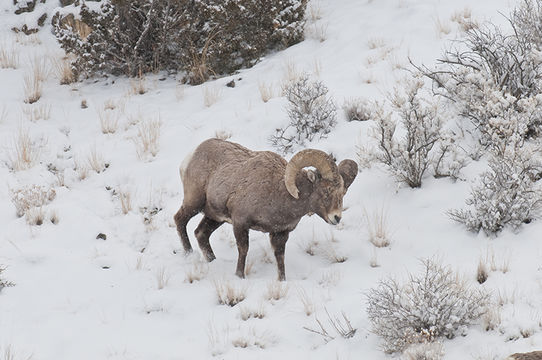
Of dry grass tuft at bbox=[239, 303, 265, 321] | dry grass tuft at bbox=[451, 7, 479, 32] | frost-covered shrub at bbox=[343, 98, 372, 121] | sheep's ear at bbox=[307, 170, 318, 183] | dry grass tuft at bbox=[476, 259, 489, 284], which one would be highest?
dry grass tuft at bbox=[451, 7, 479, 32]

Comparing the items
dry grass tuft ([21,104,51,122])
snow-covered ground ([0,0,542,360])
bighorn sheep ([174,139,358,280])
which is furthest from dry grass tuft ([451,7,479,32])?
dry grass tuft ([21,104,51,122])

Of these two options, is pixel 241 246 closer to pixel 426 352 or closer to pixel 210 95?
pixel 426 352

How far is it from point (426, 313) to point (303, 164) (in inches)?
Result: 72.9

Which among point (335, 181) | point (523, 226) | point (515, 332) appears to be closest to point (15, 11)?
point (335, 181)

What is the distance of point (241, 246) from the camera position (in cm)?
649

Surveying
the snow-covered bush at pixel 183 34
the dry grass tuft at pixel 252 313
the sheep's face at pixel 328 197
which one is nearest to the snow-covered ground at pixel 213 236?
the dry grass tuft at pixel 252 313

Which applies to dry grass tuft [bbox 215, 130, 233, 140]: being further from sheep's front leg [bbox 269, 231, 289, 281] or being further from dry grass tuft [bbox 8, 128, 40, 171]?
sheep's front leg [bbox 269, 231, 289, 281]

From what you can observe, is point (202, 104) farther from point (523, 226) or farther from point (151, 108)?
point (523, 226)

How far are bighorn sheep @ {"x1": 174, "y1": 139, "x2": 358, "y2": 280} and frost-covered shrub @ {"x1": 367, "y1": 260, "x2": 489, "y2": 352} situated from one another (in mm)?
1231

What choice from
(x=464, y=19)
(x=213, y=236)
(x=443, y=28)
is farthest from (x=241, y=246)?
(x=464, y=19)

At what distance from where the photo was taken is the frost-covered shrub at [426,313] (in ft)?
16.3

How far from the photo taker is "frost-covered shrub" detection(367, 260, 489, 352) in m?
4.95

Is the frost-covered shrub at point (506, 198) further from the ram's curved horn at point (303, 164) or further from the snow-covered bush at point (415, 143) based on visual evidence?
the ram's curved horn at point (303, 164)

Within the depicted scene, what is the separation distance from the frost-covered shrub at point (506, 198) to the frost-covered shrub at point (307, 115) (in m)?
2.79
